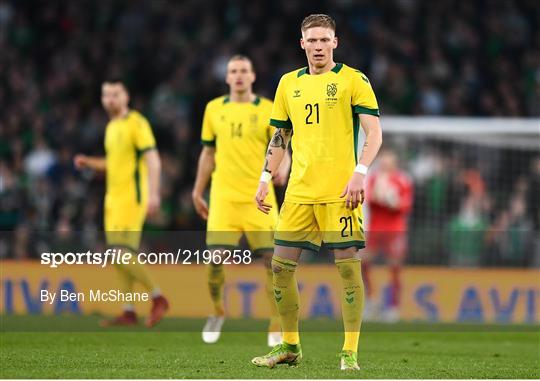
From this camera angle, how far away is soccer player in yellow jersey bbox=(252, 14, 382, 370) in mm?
9477

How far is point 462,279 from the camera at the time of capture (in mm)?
17812

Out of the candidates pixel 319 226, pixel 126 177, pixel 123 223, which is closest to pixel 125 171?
pixel 126 177

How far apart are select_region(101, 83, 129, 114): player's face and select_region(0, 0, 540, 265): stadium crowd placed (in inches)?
199

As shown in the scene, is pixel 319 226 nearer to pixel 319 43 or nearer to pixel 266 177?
pixel 266 177

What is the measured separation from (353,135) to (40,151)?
1227cm

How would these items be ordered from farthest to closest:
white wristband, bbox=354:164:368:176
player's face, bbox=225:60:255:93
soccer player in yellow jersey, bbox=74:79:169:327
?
1. soccer player in yellow jersey, bbox=74:79:169:327
2. player's face, bbox=225:60:255:93
3. white wristband, bbox=354:164:368:176

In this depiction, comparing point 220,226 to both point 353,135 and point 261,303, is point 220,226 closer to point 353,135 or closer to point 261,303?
point 353,135

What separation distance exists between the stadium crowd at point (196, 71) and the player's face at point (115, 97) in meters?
5.06

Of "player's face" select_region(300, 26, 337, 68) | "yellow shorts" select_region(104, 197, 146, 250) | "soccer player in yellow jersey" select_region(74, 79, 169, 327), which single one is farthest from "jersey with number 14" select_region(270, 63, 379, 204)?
"yellow shorts" select_region(104, 197, 146, 250)

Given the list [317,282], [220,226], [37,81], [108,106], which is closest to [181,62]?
[37,81]

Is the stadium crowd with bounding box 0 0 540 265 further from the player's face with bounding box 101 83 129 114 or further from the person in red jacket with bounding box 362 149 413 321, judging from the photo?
the player's face with bounding box 101 83 129 114

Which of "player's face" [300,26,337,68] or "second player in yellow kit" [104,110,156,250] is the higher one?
"player's face" [300,26,337,68]

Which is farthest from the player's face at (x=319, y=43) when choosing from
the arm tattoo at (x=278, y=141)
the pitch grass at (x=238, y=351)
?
the pitch grass at (x=238, y=351)

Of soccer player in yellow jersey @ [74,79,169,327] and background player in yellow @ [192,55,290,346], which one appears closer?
background player in yellow @ [192,55,290,346]
